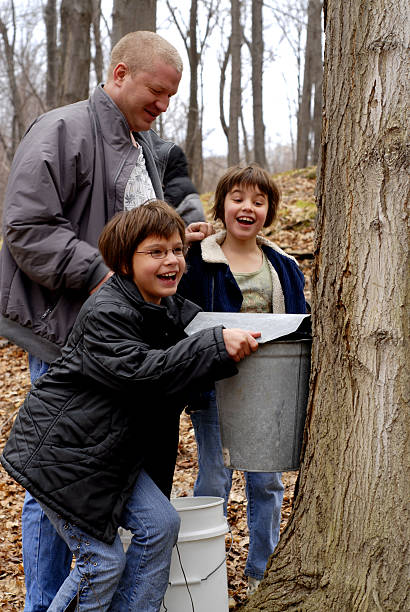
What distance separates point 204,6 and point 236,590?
65.5ft

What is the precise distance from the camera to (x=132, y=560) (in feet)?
8.04

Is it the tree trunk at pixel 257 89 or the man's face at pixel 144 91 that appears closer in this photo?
the man's face at pixel 144 91

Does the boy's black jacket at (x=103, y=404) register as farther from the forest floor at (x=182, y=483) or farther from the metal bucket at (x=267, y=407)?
the forest floor at (x=182, y=483)

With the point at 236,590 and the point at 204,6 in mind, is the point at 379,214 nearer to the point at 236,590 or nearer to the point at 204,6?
the point at 236,590

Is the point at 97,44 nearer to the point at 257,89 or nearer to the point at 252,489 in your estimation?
the point at 257,89

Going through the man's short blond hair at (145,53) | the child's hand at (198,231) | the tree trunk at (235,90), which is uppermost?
the tree trunk at (235,90)

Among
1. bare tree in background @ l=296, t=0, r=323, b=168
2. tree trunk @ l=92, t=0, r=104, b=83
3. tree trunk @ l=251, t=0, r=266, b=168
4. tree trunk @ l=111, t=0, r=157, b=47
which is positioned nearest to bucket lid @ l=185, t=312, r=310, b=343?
tree trunk @ l=111, t=0, r=157, b=47

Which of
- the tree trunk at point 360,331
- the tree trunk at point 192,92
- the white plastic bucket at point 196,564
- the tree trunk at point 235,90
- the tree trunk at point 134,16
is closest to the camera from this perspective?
the tree trunk at point 360,331

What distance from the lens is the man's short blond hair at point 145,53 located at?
3010 millimetres

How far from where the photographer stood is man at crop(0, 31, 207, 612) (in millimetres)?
2795

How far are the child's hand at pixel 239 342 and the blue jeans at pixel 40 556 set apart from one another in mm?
1015

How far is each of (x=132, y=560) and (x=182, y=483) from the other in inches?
101

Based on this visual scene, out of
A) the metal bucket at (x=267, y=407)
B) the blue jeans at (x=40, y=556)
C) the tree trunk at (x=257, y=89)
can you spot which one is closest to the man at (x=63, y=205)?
the blue jeans at (x=40, y=556)

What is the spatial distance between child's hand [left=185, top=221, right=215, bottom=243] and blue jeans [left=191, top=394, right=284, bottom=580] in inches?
32.2
